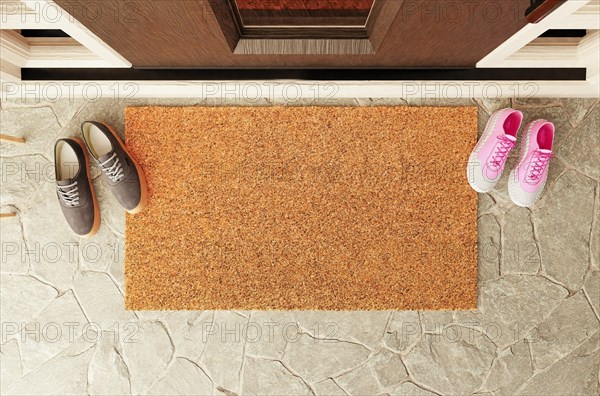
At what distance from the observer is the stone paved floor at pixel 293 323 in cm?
166

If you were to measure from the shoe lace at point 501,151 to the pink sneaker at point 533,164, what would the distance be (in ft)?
0.27

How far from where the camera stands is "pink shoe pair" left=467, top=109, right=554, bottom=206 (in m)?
1.54

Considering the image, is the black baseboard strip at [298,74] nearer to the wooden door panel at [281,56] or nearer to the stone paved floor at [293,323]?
the wooden door panel at [281,56]

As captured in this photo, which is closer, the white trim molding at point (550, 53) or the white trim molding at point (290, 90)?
the white trim molding at point (550, 53)

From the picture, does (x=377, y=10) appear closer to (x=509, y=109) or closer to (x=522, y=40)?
(x=522, y=40)

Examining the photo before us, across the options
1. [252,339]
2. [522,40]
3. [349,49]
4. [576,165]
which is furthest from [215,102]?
[576,165]

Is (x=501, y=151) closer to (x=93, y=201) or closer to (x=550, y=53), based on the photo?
(x=550, y=53)

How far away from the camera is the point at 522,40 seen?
1.16 m

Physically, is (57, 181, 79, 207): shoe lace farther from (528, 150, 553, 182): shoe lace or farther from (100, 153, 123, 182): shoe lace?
(528, 150, 553, 182): shoe lace

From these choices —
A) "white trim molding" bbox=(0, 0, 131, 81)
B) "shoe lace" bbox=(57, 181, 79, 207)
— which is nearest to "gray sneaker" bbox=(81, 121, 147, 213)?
"shoe lace" bbox=(57, 181, 79, 207)

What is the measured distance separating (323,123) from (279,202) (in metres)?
0.34

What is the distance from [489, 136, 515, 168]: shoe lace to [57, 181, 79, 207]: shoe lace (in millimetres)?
1510

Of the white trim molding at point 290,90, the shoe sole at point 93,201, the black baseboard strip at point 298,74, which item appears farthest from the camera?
the shoe sole at point 93,201

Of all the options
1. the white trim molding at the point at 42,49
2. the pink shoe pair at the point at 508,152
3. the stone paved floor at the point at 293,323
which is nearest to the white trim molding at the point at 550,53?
the pink shoe pair at the point at 508,152
